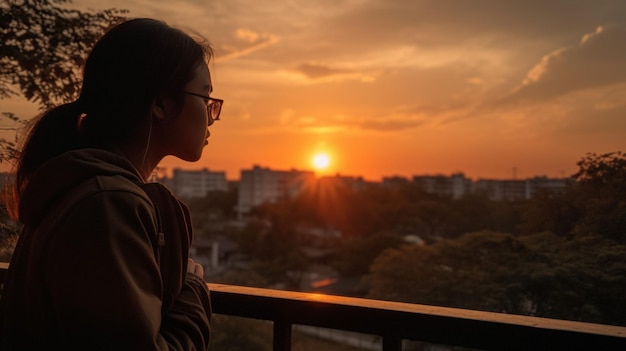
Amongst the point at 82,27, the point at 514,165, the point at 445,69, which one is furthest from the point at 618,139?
the point at 445,69

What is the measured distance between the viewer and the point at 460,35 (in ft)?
24.5

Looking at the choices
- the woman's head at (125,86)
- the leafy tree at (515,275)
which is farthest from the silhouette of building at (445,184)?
the woman's head at (125,86)

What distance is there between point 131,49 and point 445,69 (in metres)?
10.6

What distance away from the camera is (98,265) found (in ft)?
1.82

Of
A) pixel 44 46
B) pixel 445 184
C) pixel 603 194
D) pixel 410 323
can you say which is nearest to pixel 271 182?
pixel 445 184

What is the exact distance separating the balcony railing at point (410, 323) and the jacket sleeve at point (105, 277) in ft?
1.48

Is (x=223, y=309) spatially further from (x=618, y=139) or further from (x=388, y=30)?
(x=388, y=30)

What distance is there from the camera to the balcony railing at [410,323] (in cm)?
81

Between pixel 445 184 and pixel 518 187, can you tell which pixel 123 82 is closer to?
pixel 518 187

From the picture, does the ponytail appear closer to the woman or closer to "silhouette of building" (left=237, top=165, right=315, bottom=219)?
the woman

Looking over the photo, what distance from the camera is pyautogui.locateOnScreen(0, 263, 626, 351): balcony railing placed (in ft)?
2.67

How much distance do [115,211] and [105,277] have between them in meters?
0.07

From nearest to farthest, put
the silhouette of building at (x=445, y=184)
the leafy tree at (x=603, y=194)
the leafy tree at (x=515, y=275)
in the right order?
the leafy tree at (x=603, y=194)
the leafy tree at (x=515, y=275)
the silhouette of building at (x=445, y=184)

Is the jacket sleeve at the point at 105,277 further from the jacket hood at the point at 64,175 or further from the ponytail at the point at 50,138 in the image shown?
the ponytail at the point at 50,138
